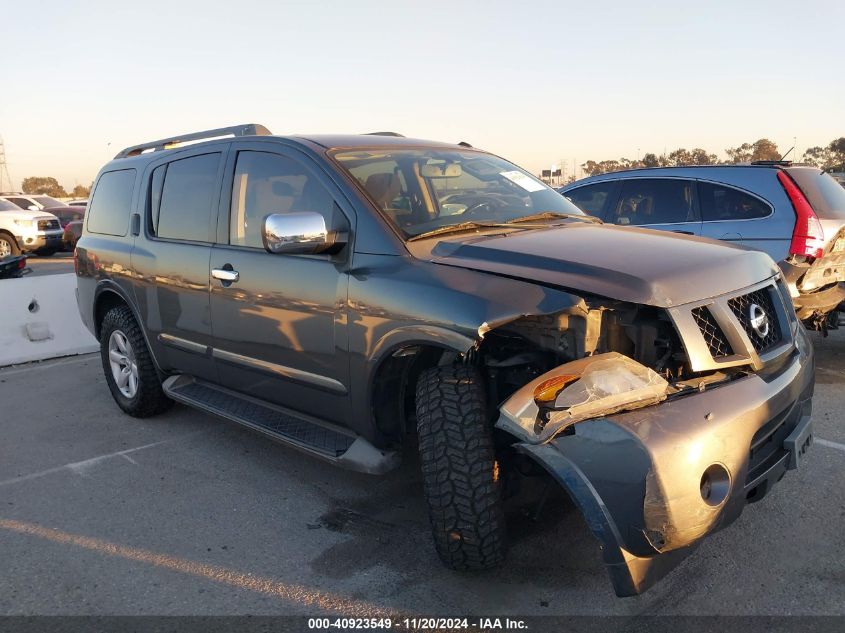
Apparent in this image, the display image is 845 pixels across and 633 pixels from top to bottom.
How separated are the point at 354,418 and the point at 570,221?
5.13ft

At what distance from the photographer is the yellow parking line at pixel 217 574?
276cm

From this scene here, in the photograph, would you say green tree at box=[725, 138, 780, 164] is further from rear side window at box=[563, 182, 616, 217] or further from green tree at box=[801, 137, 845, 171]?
rear side window at box=[563, 182, 616, 217]

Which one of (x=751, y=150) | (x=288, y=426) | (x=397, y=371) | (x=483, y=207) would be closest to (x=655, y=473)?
(x=397, y=371)

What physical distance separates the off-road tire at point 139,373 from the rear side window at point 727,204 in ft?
15.3

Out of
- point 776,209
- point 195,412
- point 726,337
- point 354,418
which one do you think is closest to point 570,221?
point 726,337

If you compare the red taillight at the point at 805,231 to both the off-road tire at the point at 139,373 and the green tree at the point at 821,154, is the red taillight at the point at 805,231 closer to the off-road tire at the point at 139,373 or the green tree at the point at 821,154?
the off-road tire at the point at 139,373

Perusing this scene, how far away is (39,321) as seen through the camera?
726cm

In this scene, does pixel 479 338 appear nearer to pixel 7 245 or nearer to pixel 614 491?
pixel 614 491

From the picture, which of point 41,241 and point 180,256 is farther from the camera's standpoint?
point 41,241

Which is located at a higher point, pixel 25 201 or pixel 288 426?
pixel 288 426

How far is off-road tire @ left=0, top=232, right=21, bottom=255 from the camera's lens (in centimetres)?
1706

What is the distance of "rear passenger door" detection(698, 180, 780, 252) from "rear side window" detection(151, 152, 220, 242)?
3807 millimetres

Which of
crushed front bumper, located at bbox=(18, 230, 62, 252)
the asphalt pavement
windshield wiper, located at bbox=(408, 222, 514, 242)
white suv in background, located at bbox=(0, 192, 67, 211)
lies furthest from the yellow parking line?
white suv in background, located at bbox=(0, 192, 67, 211)

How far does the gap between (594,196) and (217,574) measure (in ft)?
17.8
